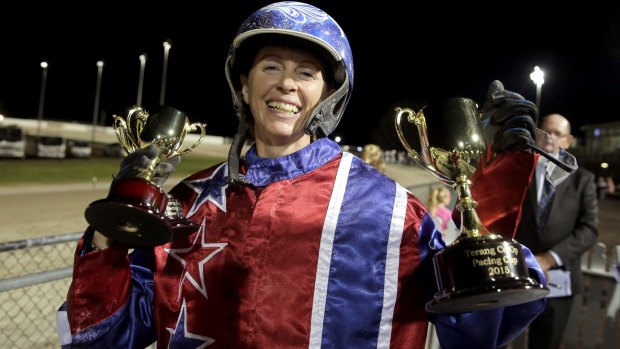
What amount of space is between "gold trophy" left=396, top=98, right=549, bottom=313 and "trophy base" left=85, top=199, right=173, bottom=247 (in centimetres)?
77

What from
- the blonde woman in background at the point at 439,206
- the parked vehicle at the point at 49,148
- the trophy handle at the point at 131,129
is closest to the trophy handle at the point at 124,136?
the trophy handle at the point at 131,129

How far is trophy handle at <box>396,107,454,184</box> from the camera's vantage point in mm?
1570

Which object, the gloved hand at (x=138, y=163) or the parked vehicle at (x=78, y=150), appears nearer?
the gloved hand at (x=138, y=163)

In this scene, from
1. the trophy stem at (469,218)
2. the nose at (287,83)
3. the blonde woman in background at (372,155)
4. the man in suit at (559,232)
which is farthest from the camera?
the blonde woman in background at (372,155)

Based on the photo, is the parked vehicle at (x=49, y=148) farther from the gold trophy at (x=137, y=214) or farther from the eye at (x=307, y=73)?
the gold trophy at (x=137, y=214)

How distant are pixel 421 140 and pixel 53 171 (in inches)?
908

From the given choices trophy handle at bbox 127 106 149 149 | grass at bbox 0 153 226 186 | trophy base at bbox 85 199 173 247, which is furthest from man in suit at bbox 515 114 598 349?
grass at bbox 0 153 226 186

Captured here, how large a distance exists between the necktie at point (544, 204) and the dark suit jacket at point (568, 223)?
0.09 feet

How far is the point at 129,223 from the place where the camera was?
4.58ft

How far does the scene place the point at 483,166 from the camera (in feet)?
4.83

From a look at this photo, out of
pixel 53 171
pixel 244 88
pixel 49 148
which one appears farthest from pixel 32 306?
pixel 49 148

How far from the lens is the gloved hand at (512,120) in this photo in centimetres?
141

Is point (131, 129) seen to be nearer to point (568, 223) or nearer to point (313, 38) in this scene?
point (313, 38)

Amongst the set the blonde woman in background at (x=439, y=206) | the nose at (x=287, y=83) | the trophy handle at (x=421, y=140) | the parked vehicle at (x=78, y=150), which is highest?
the nose at (x=287, y=83)
